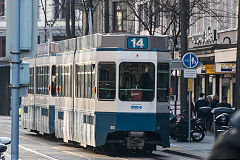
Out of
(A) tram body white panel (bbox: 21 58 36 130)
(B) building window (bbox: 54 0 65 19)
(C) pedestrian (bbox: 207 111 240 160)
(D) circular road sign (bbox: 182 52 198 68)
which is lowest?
(A) tram body white panel (bbox: 21 58 36 130)

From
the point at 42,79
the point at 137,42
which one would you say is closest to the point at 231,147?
the point at 137,42

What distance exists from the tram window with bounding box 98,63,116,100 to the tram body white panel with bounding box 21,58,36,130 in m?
8.62

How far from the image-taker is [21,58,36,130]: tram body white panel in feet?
90.2

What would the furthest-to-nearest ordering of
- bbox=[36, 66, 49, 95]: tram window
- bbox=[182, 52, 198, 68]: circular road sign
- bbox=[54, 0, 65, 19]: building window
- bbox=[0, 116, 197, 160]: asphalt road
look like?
bbox=[54, 0, 65, 19]: building window
bbox=[36, 66, 49, 95]: tram window
bbox=[182, 52, 198, 68]: circular road sign
bbox=[0, 116, 197, 160]: asphalt road

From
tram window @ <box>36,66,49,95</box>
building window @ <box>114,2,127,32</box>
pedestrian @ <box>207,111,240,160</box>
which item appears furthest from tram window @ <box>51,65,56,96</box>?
building window @ <box>114,2,127,32</box>

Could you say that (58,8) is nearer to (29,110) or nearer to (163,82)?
(29,110)

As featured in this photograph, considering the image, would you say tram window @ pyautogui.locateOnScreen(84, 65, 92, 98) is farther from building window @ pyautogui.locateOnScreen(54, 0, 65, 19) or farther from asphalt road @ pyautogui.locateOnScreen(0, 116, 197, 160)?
building window @ pyautogui.locateOnScreen(54, 0, 65, 19)

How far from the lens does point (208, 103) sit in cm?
3025

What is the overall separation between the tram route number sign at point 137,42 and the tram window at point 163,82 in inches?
24.9

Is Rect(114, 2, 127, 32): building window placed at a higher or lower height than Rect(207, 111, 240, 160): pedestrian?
higher

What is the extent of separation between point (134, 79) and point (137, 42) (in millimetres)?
966

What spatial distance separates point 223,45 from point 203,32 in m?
5.10

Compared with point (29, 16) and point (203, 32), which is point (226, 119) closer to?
point (29, 16)

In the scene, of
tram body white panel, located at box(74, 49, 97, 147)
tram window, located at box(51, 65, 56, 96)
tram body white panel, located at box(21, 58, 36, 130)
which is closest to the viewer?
tram body white panel, located at box(74, 49, 97, 147)
